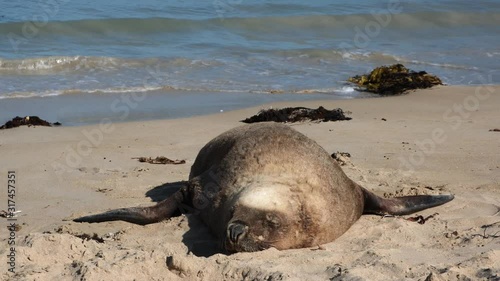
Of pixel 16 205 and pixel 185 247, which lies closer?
pixel 185 247

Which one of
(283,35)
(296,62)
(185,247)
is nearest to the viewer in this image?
(185,247)

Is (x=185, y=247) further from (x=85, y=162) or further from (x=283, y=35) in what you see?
(x=283, y=35)

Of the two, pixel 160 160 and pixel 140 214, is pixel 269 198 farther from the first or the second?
pixel 160 160

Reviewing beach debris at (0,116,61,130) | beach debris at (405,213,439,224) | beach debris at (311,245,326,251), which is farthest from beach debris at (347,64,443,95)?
beach debris at (311,245,326,251)

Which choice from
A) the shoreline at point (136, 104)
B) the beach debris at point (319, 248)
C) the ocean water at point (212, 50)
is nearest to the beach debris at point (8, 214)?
the beach debris at point (319, 248)

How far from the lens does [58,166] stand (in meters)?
7.79

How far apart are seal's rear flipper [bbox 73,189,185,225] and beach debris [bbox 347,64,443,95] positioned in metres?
7.19

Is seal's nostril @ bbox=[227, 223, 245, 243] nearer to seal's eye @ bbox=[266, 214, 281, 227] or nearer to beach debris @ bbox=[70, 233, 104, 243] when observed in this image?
seal's eye @ bbox=[266, 214, 281, 227]

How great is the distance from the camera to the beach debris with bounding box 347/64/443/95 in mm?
12750

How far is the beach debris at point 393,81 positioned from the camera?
12.8 metres

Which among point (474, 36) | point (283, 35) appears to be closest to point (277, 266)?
point (283, 35)

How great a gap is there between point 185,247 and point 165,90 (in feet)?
25.5

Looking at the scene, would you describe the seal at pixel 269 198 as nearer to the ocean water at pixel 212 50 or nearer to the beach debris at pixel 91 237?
the beach debris at pixel 91 237

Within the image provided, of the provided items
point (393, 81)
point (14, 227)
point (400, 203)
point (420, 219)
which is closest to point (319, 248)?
point (420, 219)
